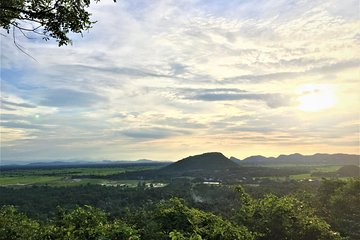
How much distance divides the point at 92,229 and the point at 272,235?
7.86 m

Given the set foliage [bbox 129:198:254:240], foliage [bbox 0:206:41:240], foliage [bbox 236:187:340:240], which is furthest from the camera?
foliage [bbox 236:187:340:240]

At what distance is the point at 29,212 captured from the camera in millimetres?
74750

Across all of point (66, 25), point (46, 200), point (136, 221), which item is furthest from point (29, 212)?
point (66, 25)

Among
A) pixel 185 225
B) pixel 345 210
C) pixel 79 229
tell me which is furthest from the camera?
pixel 345 210

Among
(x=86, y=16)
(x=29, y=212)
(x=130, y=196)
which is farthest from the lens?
(x=130, y=196)

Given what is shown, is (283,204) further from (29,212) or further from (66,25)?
(29,212)

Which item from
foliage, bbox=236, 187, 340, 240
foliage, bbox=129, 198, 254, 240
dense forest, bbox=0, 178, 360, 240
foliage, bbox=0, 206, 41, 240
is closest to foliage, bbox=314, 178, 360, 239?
dense forest, bbox=0, 178, 360, 240

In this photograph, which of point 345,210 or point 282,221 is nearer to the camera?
point 282,221

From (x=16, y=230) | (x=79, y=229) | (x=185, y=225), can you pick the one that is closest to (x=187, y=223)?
(x=185, y=225)

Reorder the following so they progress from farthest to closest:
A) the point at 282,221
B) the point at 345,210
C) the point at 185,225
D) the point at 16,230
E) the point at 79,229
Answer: the point at 345,210 < the point at 16,230 < the point at 282,221 < the point at 185,225 < the point at 79,229

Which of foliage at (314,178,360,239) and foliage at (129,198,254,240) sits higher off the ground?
foliage at (129,198,254,240)

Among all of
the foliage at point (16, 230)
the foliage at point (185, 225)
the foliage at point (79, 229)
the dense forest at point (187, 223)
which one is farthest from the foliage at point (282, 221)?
the foliage at point (16, 230)

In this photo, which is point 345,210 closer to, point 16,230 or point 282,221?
point 282,221

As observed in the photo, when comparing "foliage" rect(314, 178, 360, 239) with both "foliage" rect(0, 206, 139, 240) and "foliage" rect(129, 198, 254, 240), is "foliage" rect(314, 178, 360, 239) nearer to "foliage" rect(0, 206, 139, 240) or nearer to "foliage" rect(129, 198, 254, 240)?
"foliage" rect(129, 198, 254, 240)
